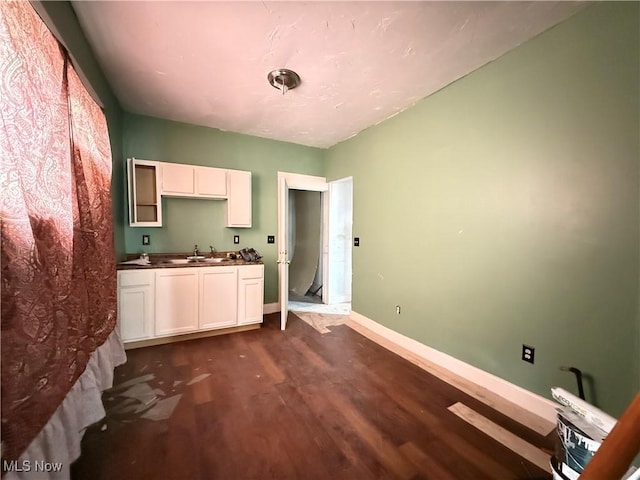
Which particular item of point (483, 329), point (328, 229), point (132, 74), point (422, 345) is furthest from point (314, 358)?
point (132, 74)

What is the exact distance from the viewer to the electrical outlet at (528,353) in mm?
1706

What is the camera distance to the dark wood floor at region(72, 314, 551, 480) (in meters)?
1.30

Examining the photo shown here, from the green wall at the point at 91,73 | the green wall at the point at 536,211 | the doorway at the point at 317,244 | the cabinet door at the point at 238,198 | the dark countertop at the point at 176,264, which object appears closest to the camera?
the green wall at the point at 91,73

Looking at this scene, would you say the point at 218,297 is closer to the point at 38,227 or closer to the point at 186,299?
the point at 186,299

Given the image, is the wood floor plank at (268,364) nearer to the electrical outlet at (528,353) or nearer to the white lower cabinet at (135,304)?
the white lower cabinet at (135,304)

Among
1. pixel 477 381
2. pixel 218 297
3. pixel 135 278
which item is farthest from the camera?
pixel 218 297

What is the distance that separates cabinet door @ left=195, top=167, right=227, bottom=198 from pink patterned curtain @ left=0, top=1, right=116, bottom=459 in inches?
62.7

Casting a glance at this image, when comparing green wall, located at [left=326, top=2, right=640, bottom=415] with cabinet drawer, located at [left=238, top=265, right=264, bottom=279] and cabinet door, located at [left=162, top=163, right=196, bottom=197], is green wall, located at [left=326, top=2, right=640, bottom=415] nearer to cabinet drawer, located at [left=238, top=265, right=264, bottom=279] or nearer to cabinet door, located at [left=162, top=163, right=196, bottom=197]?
cabinet drawer, located at [left=238, top=265, right=264, bottom=279]

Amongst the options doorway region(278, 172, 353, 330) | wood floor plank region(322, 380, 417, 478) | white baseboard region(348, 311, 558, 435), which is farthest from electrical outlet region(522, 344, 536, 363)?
doorway region(278, 172, 353, 330)

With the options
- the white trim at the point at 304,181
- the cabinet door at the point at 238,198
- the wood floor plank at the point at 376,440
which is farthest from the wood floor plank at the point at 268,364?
the white trim at the point at 304,181

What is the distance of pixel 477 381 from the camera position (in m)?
2.00

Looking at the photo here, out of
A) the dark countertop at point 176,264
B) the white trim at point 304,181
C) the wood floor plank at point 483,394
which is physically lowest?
the wood floor plank at point 483,394

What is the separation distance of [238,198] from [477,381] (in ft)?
10.3

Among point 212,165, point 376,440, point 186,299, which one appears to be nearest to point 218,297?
point 186,299
